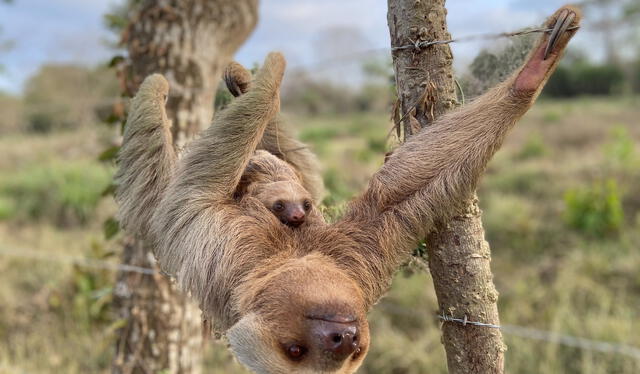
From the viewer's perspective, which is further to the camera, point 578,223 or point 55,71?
point 55,71

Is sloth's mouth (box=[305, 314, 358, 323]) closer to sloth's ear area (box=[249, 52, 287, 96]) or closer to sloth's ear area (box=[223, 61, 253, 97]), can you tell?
sloth's ear area (box=[249, 52, 287, 96])

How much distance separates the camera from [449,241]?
2.22 m

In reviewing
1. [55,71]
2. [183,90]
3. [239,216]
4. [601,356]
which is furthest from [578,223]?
[55,71]

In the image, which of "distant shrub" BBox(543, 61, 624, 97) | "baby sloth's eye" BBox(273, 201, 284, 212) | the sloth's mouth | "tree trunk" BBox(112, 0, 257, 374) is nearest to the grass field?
"tree trunk" BBox(112, 0, 257, 374)

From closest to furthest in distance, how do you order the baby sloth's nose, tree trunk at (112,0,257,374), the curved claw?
the baby sloth's nose
the curved claw
tree trunk at (112,0,257,374)

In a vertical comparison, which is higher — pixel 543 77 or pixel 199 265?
pixel 543 77

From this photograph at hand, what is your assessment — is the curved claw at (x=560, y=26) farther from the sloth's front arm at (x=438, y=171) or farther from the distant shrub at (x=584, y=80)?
the distant shrub at (x=584, y=80)

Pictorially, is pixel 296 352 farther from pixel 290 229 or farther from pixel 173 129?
pixel 173 129

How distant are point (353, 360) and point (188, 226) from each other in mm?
942

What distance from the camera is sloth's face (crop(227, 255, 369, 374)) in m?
1.62

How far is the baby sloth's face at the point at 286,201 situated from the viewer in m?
2.25

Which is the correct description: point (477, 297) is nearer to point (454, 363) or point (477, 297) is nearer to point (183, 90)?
point (454, 363)

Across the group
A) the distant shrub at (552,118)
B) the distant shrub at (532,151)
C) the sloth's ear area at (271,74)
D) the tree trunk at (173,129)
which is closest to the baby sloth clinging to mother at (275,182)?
the sloth's ear area at (271,74)

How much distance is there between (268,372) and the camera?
170 cm
